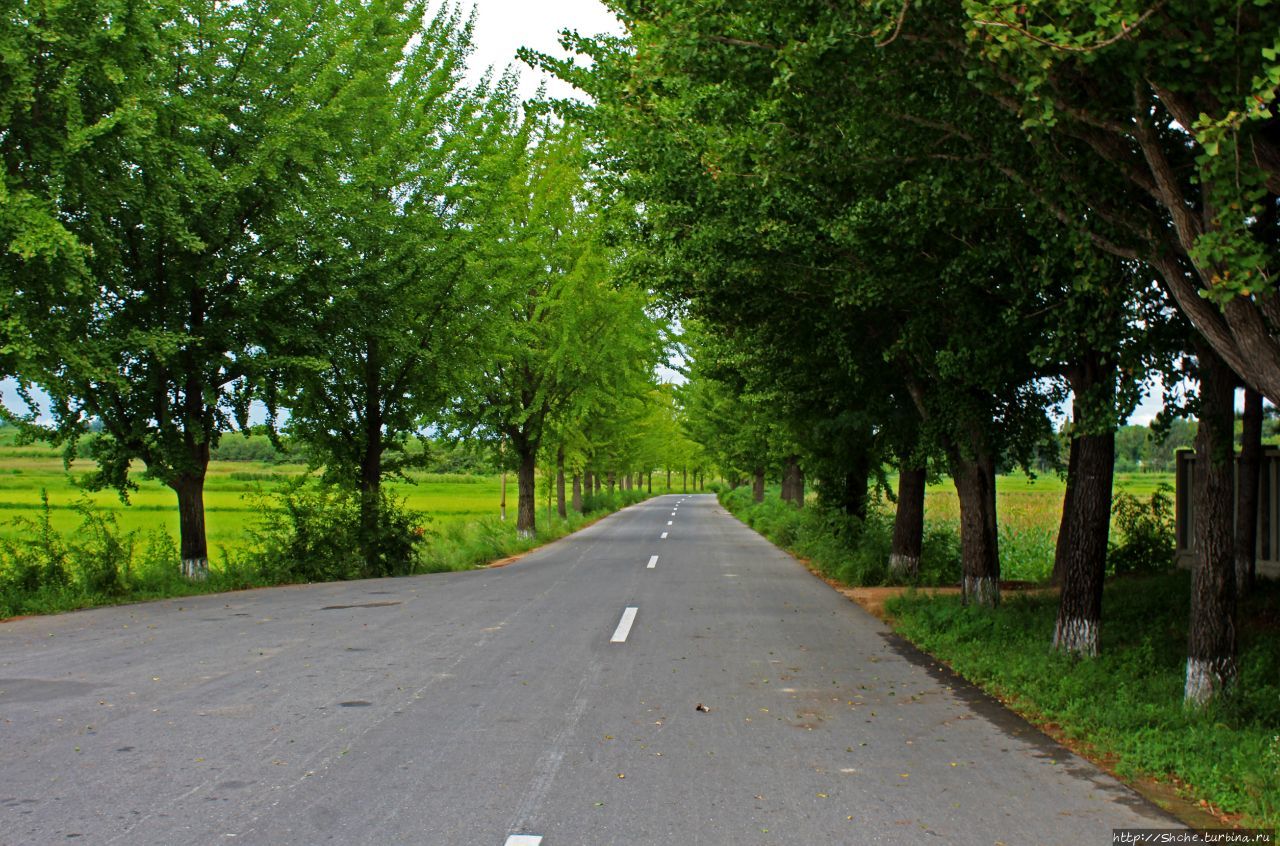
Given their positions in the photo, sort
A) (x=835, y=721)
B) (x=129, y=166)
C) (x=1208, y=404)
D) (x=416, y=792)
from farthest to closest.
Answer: (x=129, y=166)
(x=1208, y=404)
(x=835, y=721)
(x=416, y=792)

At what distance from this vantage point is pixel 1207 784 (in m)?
5.52

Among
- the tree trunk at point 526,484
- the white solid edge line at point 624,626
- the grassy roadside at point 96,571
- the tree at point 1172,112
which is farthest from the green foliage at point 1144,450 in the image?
the tree at point 1172,112

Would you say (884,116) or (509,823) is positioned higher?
(884,116)

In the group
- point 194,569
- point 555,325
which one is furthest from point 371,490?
point 555,325

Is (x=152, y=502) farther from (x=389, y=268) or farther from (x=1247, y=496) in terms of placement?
(x=1247, y=496)

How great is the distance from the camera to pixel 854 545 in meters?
21.5

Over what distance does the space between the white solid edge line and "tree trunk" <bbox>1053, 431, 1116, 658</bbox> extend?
4689 millimetres

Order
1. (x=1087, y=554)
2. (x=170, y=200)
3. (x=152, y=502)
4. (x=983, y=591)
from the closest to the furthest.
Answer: (x=1087, y=554)
(x=983, y=591)
(x=170, y=200)
(x=152, y=502)

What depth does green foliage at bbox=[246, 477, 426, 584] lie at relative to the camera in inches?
751

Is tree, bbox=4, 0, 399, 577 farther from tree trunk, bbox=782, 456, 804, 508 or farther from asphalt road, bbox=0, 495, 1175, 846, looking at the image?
tree trunk, bbox=782, 456, 804, 508

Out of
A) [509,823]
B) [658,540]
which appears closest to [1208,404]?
[509,823]

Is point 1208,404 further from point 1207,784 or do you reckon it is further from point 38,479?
point 38,479

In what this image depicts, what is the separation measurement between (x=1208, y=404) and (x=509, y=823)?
6924mm

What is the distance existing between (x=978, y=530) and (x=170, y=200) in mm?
13300
